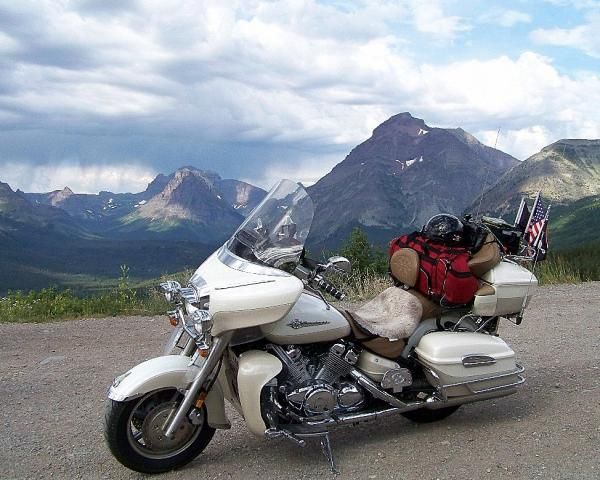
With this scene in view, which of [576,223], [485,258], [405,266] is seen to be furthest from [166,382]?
[576,223]

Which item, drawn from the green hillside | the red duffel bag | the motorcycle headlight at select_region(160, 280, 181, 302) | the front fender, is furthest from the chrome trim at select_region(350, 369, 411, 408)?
the green hillside

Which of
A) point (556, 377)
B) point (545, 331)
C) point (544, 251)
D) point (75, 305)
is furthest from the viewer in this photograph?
point (75, 305)

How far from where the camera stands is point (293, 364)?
4770 millimetres

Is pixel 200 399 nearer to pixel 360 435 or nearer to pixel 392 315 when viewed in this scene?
pixel 360 435

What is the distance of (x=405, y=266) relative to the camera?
17.9ft

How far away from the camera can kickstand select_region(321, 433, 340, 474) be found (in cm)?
474

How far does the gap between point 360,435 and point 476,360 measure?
108 cm

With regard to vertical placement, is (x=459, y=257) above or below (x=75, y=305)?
above

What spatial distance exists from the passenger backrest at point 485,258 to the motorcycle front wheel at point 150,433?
2.36m

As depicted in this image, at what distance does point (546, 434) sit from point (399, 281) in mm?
1620

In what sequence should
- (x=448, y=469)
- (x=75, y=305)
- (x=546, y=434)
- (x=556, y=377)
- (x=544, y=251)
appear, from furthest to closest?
(x=75, y=305) → (x=556, y=377) → (x=544, y=251) → (x=546, y=434) → (x=448, y=469)

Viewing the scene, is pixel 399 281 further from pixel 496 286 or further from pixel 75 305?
pixel 75 305

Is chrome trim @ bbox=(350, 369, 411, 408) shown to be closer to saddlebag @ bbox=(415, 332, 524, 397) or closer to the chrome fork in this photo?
saddlebag @ bbox=(415, 332, 524, 397)

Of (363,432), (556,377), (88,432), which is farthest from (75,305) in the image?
(556,377)
